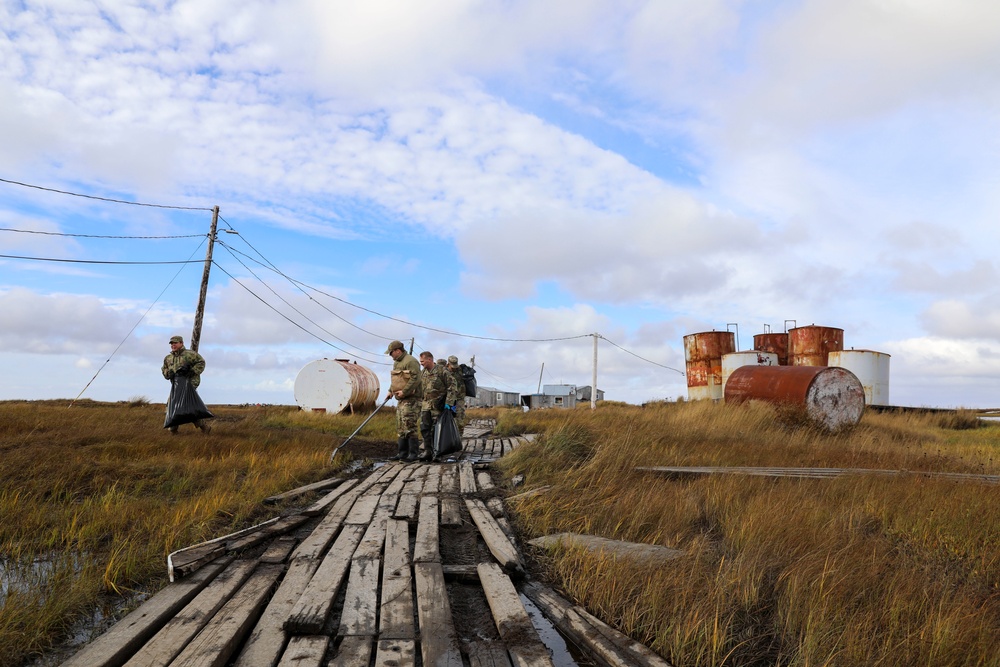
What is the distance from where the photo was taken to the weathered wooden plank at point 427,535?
469 cm

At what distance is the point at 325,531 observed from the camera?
541cm

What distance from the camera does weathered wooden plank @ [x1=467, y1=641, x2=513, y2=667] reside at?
3057 millimetres

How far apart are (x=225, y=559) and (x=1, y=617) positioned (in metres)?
1.46

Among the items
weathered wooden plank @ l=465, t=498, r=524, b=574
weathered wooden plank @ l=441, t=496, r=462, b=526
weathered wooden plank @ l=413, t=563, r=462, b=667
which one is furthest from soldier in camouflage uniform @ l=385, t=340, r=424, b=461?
weathered wooden plank @ l=413, t=563, r=462, b=667

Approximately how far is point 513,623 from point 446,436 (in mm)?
7577

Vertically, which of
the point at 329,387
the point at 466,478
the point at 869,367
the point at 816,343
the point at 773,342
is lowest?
the point at 466,478

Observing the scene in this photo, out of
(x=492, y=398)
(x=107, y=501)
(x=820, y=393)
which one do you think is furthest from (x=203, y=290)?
(x=492, y=398)

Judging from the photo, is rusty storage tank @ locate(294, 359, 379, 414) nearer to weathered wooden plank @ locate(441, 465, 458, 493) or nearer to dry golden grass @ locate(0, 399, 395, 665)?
dry golden grass @ locate(0, 399, 395, 665)

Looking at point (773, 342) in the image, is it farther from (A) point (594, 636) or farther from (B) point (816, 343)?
(A) point (594, 636)

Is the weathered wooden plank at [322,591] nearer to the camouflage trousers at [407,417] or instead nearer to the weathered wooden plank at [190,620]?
the weathered wooden plank at [190,620]

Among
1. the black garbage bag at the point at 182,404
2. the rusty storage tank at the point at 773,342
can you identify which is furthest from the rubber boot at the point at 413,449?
the rusty storage tank at the point at 773,342

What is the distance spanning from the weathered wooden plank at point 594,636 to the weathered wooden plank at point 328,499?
9.59 ft

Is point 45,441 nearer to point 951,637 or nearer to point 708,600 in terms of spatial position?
point 708,600

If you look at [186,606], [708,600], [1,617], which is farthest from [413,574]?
[1,617]
